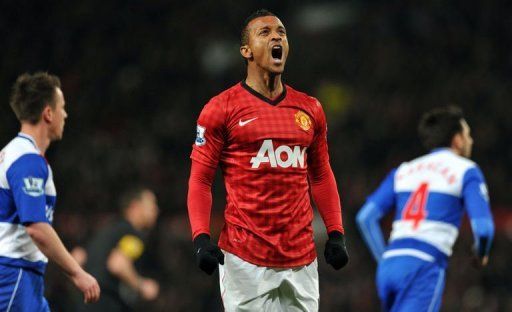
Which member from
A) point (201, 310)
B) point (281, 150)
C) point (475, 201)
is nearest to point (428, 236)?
point (475, 201)

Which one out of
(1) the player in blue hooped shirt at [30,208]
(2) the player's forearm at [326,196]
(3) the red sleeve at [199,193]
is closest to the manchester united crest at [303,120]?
(2) the player's forearm at [326,196]

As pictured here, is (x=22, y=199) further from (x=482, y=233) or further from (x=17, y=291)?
(x=482, y=233)

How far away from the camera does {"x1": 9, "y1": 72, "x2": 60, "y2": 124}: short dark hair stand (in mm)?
4750

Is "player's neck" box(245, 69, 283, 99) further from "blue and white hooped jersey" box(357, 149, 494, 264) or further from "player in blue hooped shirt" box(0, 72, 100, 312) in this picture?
"blue and white hooped jersey" box(357, 149, 494, 264)

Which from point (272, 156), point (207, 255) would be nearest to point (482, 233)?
point (272, 156)

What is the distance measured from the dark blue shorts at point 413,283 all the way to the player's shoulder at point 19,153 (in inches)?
92.1

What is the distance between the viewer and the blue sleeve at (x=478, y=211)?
5.41 meters

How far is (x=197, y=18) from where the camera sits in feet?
57.7

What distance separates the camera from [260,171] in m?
4.06

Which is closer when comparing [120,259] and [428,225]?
[428,225]

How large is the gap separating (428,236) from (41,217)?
2.46 m

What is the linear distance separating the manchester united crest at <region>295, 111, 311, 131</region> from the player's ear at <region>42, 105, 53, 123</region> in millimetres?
1430

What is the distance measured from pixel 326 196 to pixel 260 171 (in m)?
0.44

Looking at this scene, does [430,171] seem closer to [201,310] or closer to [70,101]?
[201,310]
